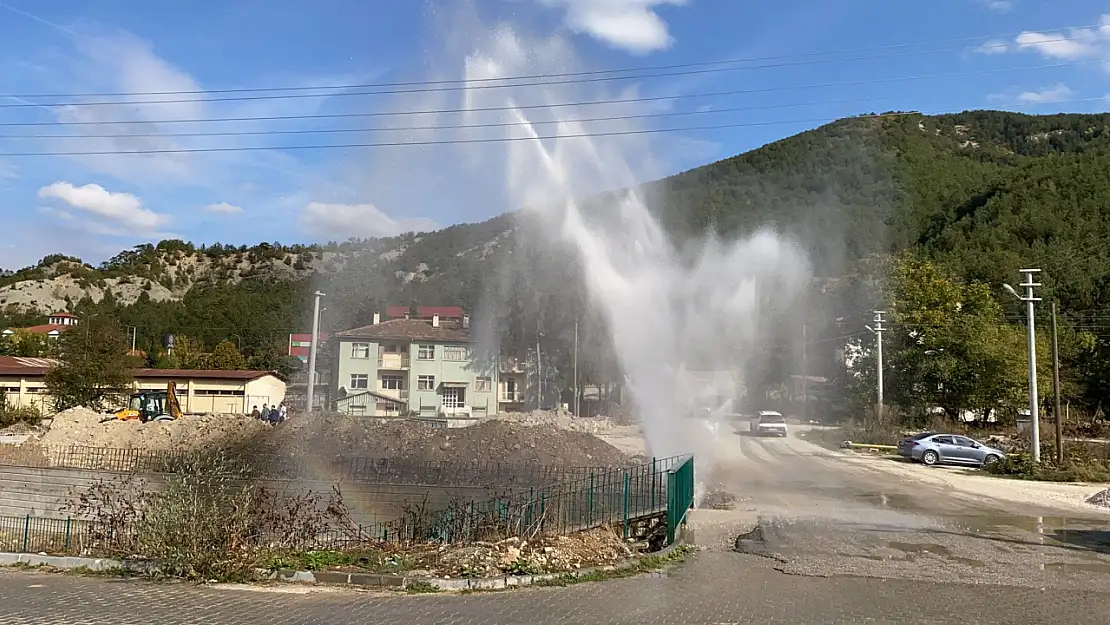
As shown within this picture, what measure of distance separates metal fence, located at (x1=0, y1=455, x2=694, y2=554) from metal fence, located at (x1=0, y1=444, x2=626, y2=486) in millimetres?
2977

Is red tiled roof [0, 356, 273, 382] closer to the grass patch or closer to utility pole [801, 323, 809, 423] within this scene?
utility pole [801, 323, 809, 423]

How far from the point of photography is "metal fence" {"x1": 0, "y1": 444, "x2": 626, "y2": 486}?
21.0 m

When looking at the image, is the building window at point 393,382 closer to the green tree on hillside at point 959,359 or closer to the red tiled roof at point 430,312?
the red tiled roof at point 430,312

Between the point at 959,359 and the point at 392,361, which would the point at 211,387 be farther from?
the point at 959,359

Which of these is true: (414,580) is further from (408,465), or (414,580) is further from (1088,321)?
(1088,321)

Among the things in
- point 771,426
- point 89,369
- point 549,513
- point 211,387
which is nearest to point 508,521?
point 549,513

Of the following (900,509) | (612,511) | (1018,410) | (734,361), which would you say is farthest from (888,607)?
(1018,410)

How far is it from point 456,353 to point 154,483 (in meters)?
45.4

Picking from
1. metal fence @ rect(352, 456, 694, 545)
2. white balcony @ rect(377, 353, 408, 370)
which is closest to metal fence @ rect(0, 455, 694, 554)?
metal fence @ rect(352, 456, 694, 545)

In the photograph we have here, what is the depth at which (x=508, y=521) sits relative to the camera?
43.4 ft

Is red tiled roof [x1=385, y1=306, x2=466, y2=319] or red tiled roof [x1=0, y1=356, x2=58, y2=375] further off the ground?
red tiled roof [x1=385, y1=306, x2=466, y2=319]

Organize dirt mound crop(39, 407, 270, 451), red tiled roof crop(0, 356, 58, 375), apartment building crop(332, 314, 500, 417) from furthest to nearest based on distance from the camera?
1. apartment building crop(332, 314, 500, 417)
2. red tiled roof crop(0, 356, 58, 375)
3. dirt mound crop(39, 407, 270, 451)

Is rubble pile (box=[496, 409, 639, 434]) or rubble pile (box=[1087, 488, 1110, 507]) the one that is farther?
rubble pile (box=[496, 409, 639, 434])

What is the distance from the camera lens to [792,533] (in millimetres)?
16109
